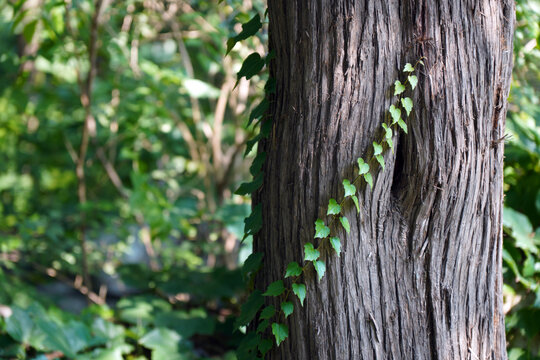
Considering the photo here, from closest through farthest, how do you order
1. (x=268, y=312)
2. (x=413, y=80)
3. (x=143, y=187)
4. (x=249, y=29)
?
(x=413, y=80) → (x=268, y=312) → (x=249, y=29) → (x=143, y=187)

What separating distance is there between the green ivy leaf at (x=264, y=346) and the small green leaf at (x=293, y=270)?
31 cm

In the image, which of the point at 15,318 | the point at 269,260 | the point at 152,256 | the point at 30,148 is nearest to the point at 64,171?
the point at 30,148

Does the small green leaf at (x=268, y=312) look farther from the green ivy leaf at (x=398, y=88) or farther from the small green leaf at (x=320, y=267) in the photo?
the green ivy leaf at (x=398, y=88)

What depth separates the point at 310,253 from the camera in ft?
4.97

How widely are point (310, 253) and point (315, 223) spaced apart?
0.31ft

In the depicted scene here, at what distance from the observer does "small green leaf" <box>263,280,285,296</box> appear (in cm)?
160

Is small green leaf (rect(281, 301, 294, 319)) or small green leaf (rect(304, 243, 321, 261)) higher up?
small green leaf (rect(304, 243, 321, 261))

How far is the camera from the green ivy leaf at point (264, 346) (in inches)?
67.2

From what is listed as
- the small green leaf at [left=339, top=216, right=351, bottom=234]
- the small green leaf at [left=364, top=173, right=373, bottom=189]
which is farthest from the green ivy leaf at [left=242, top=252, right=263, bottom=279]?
the small green leaf at [left=364, top=173, right=373, bottom=189]

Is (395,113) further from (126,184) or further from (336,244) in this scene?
(126,184)

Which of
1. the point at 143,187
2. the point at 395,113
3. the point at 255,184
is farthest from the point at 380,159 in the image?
the point at 143,187

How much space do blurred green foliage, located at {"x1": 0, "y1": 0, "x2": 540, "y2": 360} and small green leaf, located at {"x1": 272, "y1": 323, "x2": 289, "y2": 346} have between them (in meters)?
1.31

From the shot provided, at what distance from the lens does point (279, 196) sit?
165cm

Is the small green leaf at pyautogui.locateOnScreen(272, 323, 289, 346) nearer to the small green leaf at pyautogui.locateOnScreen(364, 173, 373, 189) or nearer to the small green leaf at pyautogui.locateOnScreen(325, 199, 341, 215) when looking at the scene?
the small green leaf at pyautogui.locateOnScreen(325, 199, 341, 215)
